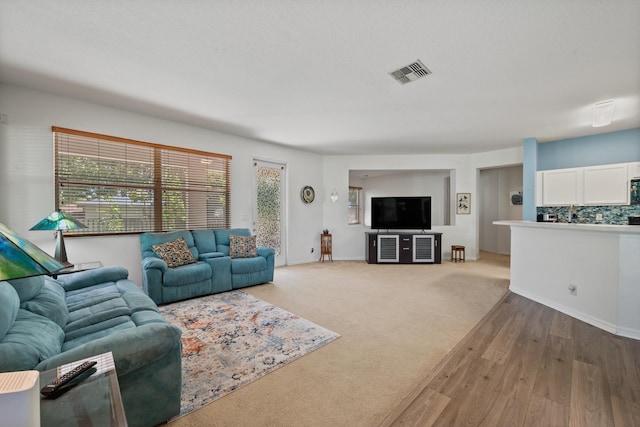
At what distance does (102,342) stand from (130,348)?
0.14 meters

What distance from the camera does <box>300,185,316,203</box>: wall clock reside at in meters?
6.24

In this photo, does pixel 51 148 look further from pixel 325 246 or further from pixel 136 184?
pixel 325 246

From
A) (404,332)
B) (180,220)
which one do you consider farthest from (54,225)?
(404,332)

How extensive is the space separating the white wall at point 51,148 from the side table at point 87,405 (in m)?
3.12

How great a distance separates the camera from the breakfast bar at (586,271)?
2576 millimetres

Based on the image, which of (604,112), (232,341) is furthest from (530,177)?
(232,341)

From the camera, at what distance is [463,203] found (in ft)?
Result: 22.0

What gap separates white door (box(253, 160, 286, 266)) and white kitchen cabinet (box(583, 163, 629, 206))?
571 centimetres

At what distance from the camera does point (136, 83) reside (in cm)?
294

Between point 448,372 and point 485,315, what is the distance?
1.45 meters

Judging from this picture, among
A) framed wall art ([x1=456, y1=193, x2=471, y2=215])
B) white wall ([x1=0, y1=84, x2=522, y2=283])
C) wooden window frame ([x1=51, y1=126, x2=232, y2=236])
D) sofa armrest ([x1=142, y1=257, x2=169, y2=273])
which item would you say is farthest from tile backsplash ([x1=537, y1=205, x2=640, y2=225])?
sofa armrest ([x1=142, y1=257, x2=169, y2=273])

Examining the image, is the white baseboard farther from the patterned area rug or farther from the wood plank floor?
the patterned area rug

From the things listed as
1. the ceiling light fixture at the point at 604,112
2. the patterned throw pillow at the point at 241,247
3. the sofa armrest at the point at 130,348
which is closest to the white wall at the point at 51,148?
the patterned throw pillow at the point at 241,247

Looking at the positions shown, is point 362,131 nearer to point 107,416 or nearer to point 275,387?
point 275,387
